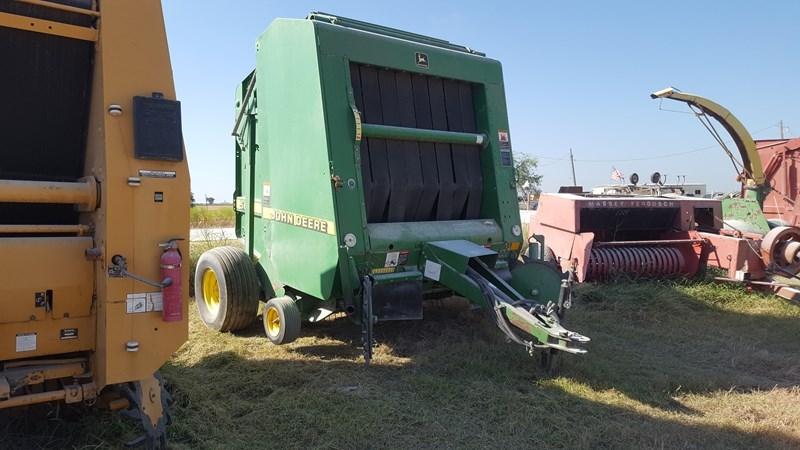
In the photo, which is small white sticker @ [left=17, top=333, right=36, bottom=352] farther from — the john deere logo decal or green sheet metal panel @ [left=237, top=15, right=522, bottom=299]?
the john deere logo decal

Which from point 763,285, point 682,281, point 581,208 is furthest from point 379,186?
point 763,285

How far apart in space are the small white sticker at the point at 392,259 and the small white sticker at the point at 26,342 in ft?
8.22

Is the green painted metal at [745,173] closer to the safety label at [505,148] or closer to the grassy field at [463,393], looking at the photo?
the grassy field at [463,393]

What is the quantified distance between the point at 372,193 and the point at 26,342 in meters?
2.77

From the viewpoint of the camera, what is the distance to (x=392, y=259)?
475 cm

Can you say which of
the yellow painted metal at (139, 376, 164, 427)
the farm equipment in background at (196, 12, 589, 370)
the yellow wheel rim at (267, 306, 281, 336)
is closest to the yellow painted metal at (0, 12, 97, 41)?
the yellow painted metal at (139, 376, 164, 427)

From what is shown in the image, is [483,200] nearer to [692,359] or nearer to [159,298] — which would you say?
[692,359]

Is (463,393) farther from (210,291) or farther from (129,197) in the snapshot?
(210,291)

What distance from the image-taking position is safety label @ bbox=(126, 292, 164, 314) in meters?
2.84

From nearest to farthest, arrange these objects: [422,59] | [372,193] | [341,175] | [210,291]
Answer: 1. [341,175]
2. [372,193]
3. [422,59]
4. [210,291]

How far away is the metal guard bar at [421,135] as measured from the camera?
4867 mm

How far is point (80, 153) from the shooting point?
3225mm

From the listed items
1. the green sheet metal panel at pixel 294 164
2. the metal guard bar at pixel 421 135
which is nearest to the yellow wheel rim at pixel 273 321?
the green sheet metal panel at pixel 294 164

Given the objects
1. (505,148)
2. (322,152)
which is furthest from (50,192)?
(505,148)
